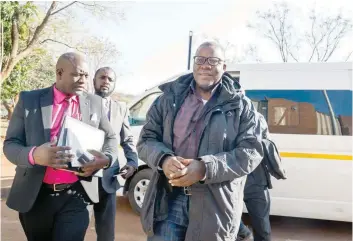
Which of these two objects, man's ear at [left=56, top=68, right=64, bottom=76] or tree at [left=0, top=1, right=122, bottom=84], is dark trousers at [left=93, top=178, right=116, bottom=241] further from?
tree at [left=0, top=1, right=122, bottom=84]

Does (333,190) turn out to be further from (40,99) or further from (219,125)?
(40,99)

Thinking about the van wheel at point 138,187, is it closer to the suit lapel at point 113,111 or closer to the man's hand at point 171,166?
the suit lapel at point 113,111

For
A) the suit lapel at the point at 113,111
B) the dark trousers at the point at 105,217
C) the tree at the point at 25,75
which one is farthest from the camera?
the tree at the point at 25,75

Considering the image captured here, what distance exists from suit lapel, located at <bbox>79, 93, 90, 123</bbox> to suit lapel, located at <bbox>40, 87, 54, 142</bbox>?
18 centimetres

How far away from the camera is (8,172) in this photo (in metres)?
8.95

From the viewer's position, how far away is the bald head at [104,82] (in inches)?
129

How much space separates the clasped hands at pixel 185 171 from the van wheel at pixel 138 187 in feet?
11.3

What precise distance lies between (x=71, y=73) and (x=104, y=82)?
1.16 meters

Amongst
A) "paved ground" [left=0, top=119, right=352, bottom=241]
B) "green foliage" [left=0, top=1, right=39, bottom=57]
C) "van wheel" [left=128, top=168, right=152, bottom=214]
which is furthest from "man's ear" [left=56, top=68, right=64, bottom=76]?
"green foliage" [left=0, top=1, right=39, bottom=57]

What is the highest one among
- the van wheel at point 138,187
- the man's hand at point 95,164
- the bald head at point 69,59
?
the bald head at point 69,59

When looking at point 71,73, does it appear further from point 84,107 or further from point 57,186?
point 57,186

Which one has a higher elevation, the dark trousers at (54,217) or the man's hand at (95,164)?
the man's hand at (95,164)

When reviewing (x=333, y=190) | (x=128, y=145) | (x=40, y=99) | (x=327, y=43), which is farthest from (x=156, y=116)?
(x=327, y=43)

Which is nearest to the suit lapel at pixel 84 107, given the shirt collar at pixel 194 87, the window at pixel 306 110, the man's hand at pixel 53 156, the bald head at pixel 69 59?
the bald head at pixel 69 59
